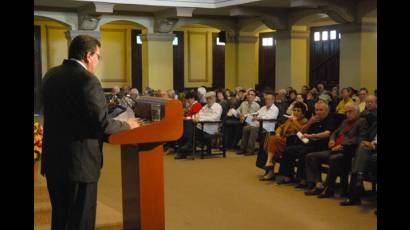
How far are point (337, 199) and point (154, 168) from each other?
10.5ft

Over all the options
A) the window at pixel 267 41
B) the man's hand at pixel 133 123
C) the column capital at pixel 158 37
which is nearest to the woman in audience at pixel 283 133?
the man's hand at pixel 133 123

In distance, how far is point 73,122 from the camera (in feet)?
8.63

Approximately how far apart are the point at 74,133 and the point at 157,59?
38.9 feet

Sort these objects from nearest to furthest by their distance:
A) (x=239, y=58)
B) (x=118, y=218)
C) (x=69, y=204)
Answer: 1. (x=69, y=204)
2. (x=118, y=218)
3. (x=239, y=58)

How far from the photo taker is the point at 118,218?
4.19 metres

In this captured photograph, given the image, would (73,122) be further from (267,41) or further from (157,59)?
(267,41)

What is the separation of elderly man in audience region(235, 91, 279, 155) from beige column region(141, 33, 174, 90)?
5.61m

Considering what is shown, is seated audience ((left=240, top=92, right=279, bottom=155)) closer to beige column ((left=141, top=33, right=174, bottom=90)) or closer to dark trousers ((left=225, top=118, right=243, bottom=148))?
dark trousers ((left=225, top=118, right=243, bottom=148))

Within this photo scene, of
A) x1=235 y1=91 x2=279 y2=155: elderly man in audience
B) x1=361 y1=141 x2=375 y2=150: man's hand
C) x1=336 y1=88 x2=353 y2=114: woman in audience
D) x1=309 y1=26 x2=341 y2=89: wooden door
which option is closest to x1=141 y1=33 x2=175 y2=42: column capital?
x1=309 y1=26 x2=341 y2=89: wooden door

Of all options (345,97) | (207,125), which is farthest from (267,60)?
(207,125)
